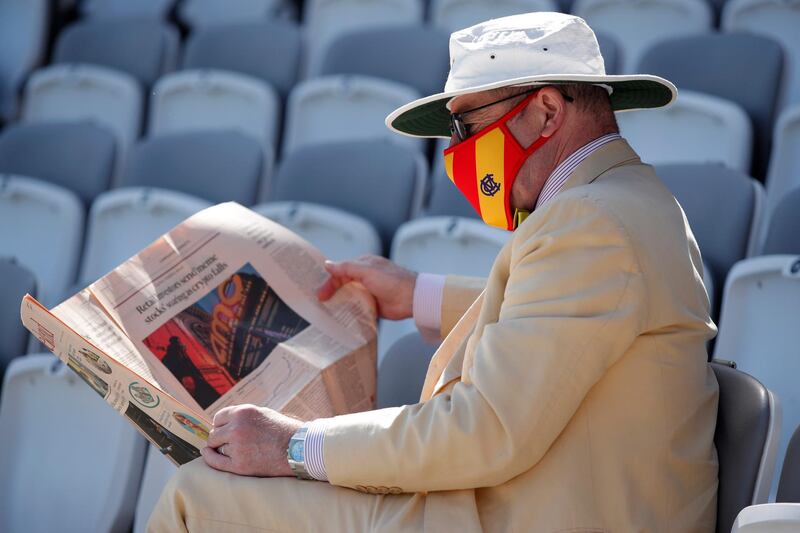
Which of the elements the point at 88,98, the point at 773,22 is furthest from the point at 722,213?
the point at 88,98

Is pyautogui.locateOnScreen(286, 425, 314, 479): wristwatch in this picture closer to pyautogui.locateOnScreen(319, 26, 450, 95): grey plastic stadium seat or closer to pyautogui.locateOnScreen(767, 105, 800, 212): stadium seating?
pyautogui.locateOnScreen(767, 105, 800, 212): stadium seating

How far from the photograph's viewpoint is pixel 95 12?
236 inches

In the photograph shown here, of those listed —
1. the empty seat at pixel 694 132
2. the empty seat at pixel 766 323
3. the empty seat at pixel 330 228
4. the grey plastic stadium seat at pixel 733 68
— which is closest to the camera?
the empty seat at pixel 766 323

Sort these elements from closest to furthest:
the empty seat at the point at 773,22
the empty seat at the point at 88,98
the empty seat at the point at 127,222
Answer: the empty seat at the point at 127,222
the empty seat at the point at 773,22
the empty seat at the point at 88,98

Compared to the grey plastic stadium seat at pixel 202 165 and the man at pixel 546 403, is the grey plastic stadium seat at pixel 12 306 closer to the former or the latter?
the grey plastic stadium seat at pixel 202 165

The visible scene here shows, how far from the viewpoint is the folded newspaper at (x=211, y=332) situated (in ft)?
5.78

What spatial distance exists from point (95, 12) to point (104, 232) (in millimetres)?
2629

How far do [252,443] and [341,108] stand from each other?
280 cm

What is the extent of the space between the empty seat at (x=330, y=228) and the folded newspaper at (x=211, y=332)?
1.03 metres

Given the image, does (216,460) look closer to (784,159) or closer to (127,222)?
(127,222)

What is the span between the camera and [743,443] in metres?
1.67

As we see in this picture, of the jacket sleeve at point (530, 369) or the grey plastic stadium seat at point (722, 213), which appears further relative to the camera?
the grey plastic stadium seat at point (722, 213)

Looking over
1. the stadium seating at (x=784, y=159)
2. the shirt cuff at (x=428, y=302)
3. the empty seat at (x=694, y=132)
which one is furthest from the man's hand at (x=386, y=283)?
the stadium seating at (x=784, y=159)

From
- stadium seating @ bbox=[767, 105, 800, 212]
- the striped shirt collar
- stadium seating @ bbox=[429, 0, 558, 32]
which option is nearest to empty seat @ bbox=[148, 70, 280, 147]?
stadium seating @ bbox=[429, 0, 558, 32]
